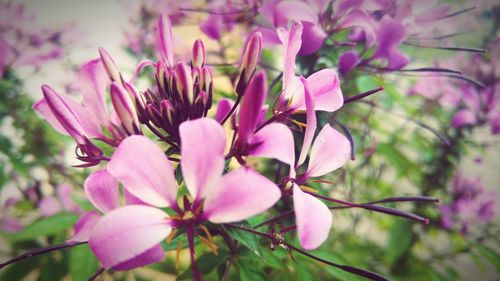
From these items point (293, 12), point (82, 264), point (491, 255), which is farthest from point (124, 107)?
point (491, 255)

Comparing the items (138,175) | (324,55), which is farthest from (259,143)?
(324,55)

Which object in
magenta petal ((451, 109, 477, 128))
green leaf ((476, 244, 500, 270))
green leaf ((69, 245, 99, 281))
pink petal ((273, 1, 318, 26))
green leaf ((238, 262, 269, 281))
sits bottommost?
green leaf ((476, 244, 500, 270))

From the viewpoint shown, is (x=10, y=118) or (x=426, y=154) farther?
(x=426, y=154)

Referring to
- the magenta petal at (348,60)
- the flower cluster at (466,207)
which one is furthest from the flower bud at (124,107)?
the flower cluster at (466,207)

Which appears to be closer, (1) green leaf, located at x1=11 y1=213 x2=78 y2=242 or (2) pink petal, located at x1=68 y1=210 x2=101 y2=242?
(2) pink petal, located at x1=68 y1=210 x2=101 y2=242

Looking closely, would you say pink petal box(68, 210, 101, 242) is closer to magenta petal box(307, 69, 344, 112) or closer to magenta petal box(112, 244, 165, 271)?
magenta petal box(112, 244, 165, 271)

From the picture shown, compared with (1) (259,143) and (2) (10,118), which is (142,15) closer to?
(2) (10,118)

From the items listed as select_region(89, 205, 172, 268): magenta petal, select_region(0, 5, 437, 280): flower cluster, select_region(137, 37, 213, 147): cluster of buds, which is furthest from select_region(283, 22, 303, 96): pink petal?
select_region(89, 205, 172, 268): magenta petal
